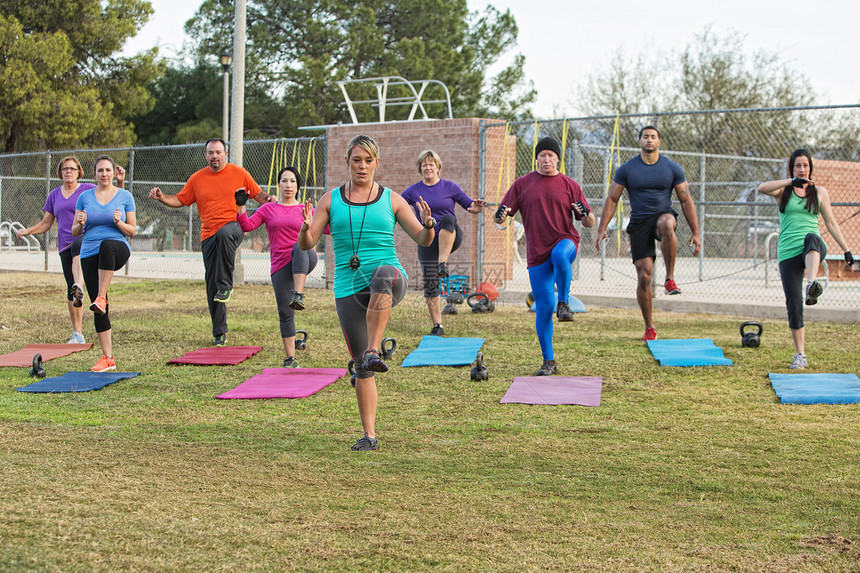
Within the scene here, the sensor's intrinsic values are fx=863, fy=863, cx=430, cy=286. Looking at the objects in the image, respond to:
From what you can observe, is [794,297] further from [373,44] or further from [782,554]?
[373,44]

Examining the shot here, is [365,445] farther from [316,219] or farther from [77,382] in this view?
[77,382]

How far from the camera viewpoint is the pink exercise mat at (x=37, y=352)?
330 inches

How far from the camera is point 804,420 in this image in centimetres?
587

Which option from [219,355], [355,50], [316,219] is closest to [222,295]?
[219,355]

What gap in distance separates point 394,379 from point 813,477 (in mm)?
3891

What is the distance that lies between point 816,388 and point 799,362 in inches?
40.3

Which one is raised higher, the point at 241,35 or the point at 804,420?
the point at 241,35

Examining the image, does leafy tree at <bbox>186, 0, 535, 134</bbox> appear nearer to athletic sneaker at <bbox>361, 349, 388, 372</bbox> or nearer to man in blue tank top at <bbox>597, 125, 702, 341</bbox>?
man in blue tank top at <bbox>597, 125, 702, 341</bbox>

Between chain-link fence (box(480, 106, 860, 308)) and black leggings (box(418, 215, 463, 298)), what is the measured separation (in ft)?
11.7

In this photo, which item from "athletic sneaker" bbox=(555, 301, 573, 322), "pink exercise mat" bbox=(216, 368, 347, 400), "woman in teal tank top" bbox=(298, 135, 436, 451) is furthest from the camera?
"athletic sneaker" bbox=(555, 301, 573, 322)

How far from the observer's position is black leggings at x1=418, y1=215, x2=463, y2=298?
992 centimetres

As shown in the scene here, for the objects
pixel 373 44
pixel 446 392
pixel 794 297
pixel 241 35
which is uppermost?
pixel 373 44

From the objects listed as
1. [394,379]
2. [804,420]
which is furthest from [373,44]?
[804,420]

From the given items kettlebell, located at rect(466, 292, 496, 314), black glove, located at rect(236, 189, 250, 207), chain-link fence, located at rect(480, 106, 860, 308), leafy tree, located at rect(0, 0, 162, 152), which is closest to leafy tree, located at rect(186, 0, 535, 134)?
leafy tree, located at rect(0, 0, 162, 152)
